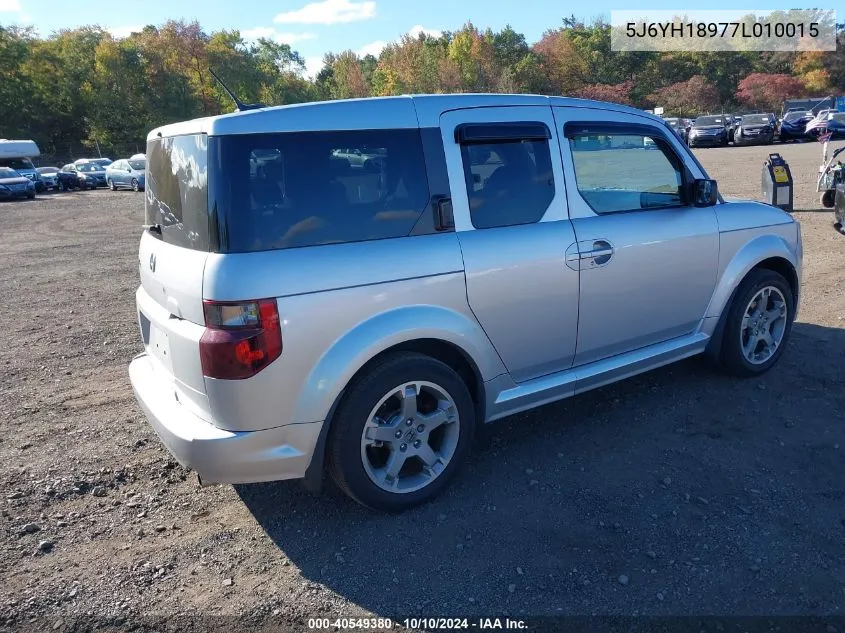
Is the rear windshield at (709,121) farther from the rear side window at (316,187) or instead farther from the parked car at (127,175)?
the rear side window at (316,187)

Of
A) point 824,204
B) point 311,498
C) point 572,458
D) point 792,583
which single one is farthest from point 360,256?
point 824,204

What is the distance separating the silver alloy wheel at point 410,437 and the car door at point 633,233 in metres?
1.02

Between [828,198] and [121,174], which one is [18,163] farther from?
[828,198]

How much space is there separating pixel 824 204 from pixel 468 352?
11585 millimetres

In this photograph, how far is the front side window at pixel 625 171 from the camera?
Answer: 13.1 ft

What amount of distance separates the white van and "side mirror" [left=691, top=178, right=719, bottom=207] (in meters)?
37.0

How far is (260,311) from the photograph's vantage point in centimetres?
283

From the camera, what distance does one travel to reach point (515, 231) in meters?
3.62

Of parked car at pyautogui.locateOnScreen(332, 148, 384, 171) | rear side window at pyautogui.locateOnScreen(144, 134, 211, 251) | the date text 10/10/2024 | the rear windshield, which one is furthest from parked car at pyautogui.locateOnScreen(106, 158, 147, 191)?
the date text 10/10/2024

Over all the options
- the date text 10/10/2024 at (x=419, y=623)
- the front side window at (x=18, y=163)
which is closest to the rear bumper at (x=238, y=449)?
the date text 10/10/2024 at (x=419, y=623)

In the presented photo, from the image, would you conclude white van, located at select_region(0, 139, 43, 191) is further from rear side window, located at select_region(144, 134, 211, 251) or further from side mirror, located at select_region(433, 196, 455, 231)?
side mirror, located at select_region(433, 196, 455, 231)

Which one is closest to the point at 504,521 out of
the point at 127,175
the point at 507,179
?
the point at 507,179

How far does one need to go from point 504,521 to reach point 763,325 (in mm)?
2835

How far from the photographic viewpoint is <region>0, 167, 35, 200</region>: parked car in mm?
29094
